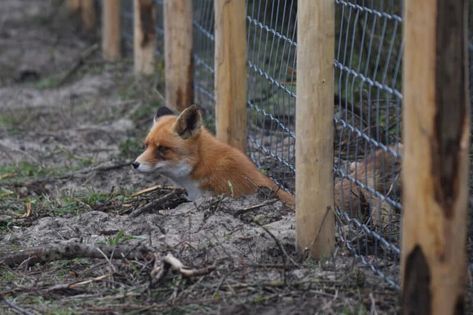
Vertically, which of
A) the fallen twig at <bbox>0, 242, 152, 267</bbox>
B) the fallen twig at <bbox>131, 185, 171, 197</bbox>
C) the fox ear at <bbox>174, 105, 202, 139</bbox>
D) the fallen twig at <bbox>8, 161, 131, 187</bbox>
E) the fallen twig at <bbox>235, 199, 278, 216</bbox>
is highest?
the fox ear at <bbox>174, 105, 202, 139</bbox>

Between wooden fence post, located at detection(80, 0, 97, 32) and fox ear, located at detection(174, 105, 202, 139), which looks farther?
wooden fence post, located at detection(80, 0, 97, 32)

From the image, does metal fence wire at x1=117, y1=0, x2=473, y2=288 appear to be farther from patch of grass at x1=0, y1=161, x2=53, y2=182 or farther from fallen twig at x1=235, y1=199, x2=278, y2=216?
→ patch of grass at x1=0, y1=161, x2=53, y2=182

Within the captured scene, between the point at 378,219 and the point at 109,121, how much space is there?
4666 mm

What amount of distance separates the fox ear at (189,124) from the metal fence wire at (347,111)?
1.34 feet

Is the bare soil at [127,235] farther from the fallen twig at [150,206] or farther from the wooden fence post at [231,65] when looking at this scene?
the wooden fence post at [231,65]

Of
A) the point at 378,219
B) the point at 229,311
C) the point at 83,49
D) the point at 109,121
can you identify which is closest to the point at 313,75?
the point at 378,219

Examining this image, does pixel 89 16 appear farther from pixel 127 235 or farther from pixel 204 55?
pixel 127 235

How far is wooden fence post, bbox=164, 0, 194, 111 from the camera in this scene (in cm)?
846

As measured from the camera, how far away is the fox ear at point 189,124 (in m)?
7.06

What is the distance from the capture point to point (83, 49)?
12336 millimetres

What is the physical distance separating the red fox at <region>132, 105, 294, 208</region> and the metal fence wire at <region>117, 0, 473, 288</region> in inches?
11.5

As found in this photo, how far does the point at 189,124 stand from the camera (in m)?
7.13

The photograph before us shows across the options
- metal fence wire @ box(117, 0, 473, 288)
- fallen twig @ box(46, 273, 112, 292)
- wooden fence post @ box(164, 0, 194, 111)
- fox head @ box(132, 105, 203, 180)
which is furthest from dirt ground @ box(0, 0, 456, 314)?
wooden fence post @ box(164, 0, 194, 111)

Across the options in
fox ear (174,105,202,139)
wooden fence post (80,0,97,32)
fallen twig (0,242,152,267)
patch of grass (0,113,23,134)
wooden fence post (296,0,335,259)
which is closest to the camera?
wooden fence post (296,0,335,259)
